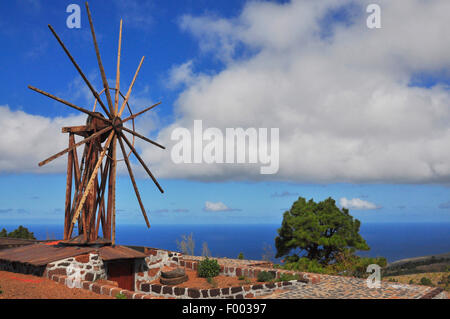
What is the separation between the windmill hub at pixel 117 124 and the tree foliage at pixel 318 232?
42.6 ft

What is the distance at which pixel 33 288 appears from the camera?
10406 mm

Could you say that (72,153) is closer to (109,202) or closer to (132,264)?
(109,202)

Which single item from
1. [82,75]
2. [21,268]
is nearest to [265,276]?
[21,268]

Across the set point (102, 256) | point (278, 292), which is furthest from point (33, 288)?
point (278, 292)

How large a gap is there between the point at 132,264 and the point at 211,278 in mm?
3542

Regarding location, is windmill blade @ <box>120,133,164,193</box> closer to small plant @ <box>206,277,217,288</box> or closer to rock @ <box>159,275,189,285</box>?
rock @ <box>159,275,189,285</box>

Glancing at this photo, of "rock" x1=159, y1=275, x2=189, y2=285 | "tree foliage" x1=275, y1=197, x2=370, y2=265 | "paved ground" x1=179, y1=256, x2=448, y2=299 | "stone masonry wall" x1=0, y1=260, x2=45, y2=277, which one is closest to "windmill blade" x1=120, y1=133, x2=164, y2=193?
"rock" x1=159, y1=275, x2=189, y2=285

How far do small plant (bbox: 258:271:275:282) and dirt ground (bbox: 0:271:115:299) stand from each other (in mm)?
6098

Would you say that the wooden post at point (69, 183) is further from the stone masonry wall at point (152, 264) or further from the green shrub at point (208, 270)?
the green shrub at point (208, 270)

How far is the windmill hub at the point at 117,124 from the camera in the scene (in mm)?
15867

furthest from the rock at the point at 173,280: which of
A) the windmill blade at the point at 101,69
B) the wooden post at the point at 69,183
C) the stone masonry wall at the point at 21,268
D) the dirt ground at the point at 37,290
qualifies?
the windmill blade at the point at 101,69

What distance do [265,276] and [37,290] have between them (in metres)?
7.81

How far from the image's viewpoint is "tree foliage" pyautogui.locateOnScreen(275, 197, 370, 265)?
75.4ft

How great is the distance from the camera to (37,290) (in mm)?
10195
